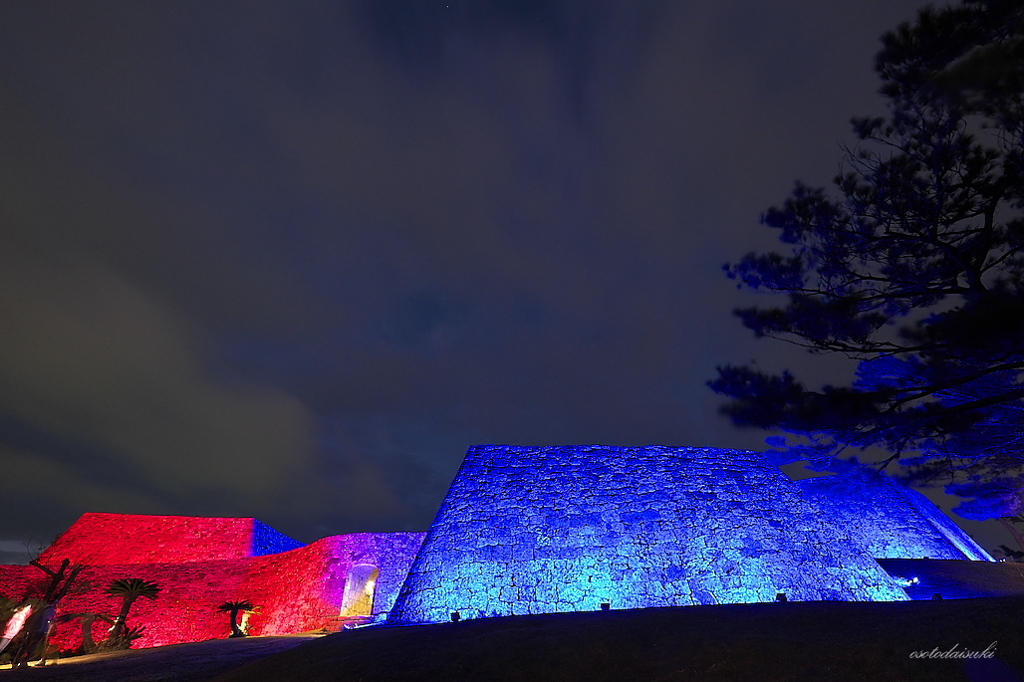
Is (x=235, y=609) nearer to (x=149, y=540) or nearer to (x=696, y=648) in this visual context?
(x=149, y=540)

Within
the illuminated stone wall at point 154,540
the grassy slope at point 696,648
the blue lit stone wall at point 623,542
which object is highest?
the illuminated stone wall at point 154,540

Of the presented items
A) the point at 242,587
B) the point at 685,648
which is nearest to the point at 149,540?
the point at 242,587

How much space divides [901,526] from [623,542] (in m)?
12.6

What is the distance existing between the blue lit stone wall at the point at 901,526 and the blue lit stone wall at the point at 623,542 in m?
3.85

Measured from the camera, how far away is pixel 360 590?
17.6 meters

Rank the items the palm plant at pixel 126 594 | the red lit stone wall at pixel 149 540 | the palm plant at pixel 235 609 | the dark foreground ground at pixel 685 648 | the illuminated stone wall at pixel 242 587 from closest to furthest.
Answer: the dark foreground ground at pixel 685 648 < the palm plant at pixel 126 594 < the palm plant at pixel 235 609 < the illuminated stone wall at pixel 242 587 < the red lit stone wall at pixel 149 540

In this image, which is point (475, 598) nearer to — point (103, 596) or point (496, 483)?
point (496, 483)

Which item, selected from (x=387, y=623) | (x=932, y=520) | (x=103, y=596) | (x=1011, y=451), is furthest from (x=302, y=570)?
(x=932, y=520)

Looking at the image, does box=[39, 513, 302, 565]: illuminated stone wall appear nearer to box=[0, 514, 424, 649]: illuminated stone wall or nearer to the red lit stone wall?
the red lit stone wall

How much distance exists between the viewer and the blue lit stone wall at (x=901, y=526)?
14.6m

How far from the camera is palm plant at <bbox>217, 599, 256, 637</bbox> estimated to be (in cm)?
1662

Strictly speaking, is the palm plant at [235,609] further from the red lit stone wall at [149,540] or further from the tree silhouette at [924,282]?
the tree silhouette at [924,282]

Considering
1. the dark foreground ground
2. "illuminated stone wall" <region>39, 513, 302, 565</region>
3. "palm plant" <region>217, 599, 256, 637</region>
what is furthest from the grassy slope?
"illuminated stone wall" <region>39, 513, 302, 565</region>

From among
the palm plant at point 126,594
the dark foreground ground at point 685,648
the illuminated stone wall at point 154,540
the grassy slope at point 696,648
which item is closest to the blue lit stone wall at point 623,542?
the dark foreground ground at point 685,648
